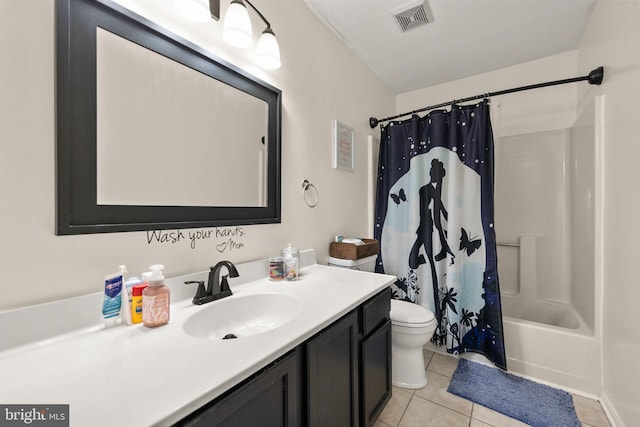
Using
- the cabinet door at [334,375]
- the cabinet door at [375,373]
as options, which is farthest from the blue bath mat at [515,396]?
the cabinet door at [334,375]

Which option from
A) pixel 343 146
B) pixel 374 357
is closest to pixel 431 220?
pixel 343 146

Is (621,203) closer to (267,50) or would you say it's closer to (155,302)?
(267,50)

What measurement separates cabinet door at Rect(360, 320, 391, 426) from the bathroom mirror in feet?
2.67

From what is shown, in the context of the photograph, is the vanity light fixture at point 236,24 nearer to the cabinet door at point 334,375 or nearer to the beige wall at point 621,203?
the cabinet door at point 334,375

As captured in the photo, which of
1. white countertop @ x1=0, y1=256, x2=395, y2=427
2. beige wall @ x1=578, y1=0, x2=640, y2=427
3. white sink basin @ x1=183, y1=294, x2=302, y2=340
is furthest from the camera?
beige wall @ x1=578, y1=0, x2=640, y2=427

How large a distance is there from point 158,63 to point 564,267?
3.13 m

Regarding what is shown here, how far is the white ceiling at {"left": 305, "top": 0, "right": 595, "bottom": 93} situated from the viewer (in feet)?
5.46

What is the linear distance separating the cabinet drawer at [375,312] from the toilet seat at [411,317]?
11.4 inches

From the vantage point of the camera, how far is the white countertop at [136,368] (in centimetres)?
49

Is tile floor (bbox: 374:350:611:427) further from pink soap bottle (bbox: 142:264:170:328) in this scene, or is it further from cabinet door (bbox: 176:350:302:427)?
pink soap bottle (bbox: 142:264:170:328)

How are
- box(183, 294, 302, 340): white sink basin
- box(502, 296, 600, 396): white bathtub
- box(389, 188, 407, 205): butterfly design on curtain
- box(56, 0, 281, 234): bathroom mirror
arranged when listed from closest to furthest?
box(56, 0, 281, 234): bathroom mirror → box(183, 294, 302, 340): white sink basin → box(502, 296, 600, 396): white bathtub → box(389, 188, 407, 205): butterfly design on curtain

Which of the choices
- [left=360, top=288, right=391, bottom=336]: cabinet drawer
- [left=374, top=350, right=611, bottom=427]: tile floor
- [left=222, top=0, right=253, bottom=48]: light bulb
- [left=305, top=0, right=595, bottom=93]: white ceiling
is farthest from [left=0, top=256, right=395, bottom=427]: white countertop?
[left=305, top=0, right=595, bottom=93]: white ceiling

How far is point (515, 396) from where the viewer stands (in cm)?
158

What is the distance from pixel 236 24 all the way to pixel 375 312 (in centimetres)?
142
